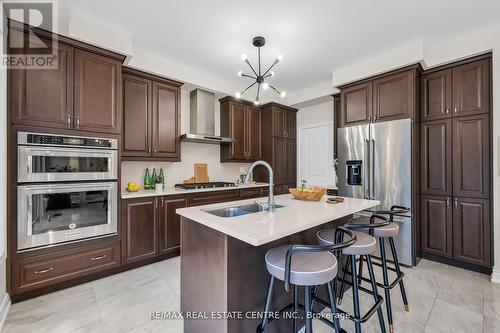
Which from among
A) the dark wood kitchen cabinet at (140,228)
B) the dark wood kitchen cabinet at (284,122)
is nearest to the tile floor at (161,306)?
the dark wood kitchen cabinet at (140,228)

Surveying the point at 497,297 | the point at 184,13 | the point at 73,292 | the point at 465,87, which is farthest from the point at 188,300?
the point at 465,87

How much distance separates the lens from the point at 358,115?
3.38 m

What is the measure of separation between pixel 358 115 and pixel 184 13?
8.58ft

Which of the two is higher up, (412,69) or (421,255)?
(412,69)

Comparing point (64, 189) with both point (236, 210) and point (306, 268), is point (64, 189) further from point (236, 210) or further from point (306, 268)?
point (306, 268)

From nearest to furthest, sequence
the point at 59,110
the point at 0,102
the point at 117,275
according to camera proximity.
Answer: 1. the point at 0,102
2. the point at 59,110
3. the point at 117,275

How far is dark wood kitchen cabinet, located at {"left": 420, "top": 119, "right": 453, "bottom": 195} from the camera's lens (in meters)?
2.87

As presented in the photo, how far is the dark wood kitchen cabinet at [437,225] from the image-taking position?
285 cm

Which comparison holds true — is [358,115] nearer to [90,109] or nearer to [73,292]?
[90,109]

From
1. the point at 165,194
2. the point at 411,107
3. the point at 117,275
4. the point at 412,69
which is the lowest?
the point at 117,275

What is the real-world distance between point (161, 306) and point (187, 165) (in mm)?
2253

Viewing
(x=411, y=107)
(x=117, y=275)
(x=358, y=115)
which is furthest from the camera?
(x=358, y=115)

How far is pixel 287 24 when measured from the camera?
96.7 inches

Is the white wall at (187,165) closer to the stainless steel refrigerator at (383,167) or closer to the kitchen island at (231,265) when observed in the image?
the kitchen island at (231,265)
